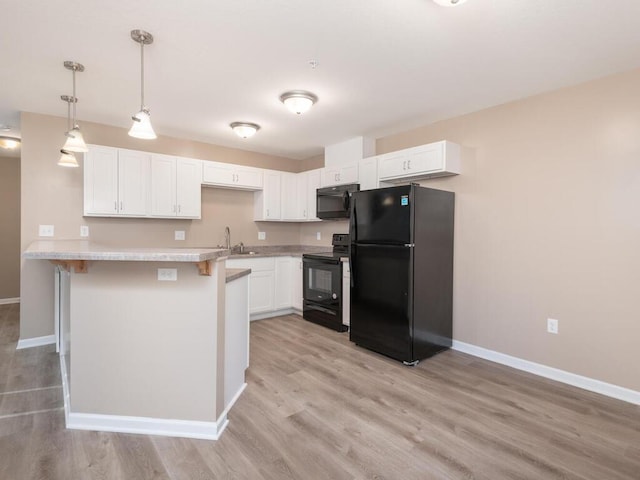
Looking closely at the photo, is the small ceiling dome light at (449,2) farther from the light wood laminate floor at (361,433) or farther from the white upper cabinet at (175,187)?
the white upper cabinet at (175,187)

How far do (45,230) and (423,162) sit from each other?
4.01m

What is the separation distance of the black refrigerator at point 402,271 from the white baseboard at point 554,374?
0.27 meters

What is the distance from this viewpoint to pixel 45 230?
11.9 ft

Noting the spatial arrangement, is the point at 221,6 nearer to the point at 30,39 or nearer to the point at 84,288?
the point at 30,39

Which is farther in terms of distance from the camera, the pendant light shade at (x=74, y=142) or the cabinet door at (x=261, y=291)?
the cabinet door at (x=261, y=291)

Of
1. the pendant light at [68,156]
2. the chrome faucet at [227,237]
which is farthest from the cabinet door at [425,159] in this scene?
the pendant light at [68,156]

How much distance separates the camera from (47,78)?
276 centimetres

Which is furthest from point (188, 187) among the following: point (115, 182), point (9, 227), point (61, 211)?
point (9, 227)

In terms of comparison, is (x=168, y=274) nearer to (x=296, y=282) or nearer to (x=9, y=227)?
(x=296, y=282)

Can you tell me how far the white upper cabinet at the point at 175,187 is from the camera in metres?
4.08

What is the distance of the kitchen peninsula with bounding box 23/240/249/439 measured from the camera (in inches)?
80.4

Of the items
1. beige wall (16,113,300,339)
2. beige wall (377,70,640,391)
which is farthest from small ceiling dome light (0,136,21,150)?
beige wall (377,70,640,391)

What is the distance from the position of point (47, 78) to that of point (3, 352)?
269 cm

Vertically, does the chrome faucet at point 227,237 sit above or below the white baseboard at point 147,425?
above
